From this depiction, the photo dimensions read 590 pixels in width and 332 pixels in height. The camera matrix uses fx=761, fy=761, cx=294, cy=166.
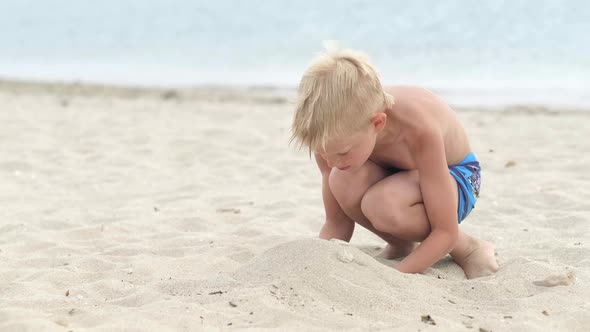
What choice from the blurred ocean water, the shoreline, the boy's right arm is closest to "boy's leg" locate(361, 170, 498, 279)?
the boy's right arm

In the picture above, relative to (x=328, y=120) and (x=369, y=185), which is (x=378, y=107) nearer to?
(x=328, y=120)

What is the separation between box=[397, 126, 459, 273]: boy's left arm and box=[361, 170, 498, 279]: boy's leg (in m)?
0.04

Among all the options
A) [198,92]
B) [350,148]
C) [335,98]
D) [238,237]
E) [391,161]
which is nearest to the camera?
[335,98]

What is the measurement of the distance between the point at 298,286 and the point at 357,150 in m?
0.50

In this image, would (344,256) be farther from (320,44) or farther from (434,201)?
(320,44)

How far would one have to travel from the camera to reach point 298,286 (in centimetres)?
250

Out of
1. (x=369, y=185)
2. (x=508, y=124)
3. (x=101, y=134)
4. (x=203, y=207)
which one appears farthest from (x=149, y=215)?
(x=508, y=124)

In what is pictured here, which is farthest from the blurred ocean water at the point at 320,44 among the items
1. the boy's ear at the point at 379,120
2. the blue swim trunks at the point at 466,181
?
the boy's ear at the point at 379,120

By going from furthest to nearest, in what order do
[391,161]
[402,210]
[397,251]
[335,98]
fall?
[397,251]
[391,161]
[402,210]
[335,98]

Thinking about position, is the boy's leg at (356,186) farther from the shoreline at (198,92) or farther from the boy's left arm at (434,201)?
the shoreline at (198,92)

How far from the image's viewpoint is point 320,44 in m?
14.2

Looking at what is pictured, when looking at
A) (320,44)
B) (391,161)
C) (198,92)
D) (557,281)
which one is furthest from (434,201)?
(320,44)

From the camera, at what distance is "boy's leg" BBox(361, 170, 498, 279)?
2.82 m

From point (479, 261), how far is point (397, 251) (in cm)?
34
